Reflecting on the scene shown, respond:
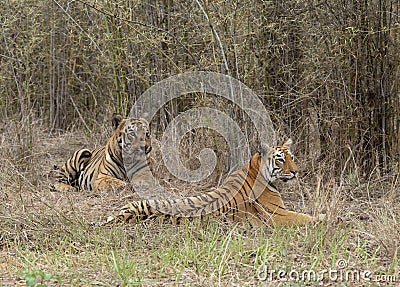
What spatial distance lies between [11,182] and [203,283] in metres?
3.38

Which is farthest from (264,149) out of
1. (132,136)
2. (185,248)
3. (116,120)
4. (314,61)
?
(116,120)

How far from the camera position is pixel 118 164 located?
788 centimetres

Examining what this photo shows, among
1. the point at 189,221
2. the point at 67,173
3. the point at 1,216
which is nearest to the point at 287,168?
the point at 189,221

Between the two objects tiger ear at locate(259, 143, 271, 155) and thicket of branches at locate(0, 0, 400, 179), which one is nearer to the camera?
tiger ear at locate(259, 143, 271, 155)

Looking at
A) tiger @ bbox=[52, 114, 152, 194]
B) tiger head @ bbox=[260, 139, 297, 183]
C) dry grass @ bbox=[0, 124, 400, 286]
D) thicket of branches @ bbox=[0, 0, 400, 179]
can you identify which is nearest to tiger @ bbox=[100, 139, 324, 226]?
tiger head @ bbox=[260, 139, 297, 183]

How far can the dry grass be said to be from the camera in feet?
14.3

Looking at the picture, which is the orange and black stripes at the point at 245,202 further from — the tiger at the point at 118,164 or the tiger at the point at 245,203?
the tiger at the point at 118,164

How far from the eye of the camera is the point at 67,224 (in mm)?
5492

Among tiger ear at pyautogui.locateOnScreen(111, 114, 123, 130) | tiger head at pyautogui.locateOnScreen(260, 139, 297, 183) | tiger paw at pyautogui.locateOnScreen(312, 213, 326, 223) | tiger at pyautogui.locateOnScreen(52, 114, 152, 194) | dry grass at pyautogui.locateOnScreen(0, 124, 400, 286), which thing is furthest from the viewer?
tiger ear at pyautogui.locateOnScreen(111, 114, 123, 130)

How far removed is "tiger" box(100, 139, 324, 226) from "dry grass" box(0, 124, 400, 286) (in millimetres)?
139

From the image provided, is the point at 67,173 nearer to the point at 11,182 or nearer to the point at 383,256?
the point at 11,182

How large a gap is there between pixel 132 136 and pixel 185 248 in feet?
9.99

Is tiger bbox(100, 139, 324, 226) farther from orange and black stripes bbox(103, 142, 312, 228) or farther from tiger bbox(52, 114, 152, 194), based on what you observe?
tiger bbox(52, 114, 152, 194)

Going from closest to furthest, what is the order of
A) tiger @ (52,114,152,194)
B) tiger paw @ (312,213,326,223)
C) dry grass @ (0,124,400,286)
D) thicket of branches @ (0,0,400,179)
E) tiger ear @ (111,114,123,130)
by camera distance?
dry grass @ (0,124,400,286) < tiger paw @ (312,213,326,223) < thicket of branches @ (0,0,400,179) < tiger @ (52,114,152,194) < tiger ear @ (111,114,123,130)
